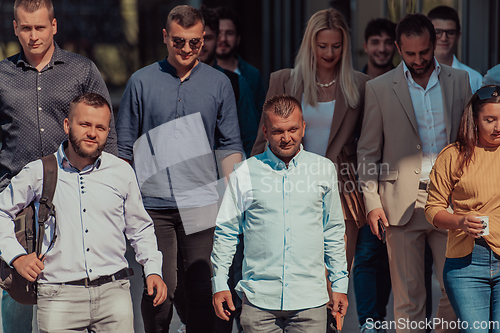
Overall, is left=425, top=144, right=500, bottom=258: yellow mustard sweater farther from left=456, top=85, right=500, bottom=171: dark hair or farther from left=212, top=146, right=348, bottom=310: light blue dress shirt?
left=212, top=146, right=348, bottom=310: light blue dress shirt

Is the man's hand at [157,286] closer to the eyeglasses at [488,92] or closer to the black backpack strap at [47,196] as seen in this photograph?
the black backpack strap at [47,196]

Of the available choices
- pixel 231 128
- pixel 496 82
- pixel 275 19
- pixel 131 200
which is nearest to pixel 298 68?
pixel 231 128

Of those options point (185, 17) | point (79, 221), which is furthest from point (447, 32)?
point (79, 221)

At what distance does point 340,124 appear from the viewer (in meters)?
4.14

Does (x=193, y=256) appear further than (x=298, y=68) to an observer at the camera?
No

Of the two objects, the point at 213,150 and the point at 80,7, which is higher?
the point at 80,7

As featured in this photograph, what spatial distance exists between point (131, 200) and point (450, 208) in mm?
1919

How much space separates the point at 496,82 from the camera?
166 inches

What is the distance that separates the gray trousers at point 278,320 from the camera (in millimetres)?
3207

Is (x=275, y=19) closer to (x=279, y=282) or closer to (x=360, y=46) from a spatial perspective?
(x=360, y=46)

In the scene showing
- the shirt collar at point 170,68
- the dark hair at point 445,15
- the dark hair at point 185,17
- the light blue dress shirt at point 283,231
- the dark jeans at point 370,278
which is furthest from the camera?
the dark hair at point 445,15

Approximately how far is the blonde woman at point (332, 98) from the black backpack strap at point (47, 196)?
145cm

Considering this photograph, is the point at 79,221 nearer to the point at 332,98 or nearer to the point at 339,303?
the point at 339,303

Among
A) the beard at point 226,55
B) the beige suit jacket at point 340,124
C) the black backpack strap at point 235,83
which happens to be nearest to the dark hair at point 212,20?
the black backpack strap at point 235,83
